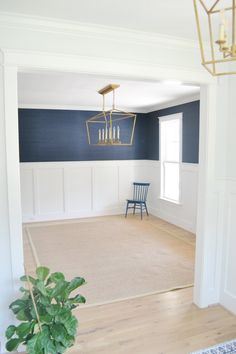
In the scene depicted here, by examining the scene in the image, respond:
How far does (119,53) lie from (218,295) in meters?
2.52

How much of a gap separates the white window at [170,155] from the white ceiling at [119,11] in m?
3.71

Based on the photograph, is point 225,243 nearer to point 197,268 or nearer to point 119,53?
point 197,268

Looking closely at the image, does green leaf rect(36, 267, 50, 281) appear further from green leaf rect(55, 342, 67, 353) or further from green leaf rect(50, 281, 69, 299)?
green leaf rect(55, 342, 67, 353)

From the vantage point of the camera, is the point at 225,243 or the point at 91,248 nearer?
the point at 225,243

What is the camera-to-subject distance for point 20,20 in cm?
214

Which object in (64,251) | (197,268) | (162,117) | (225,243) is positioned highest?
(162,117)

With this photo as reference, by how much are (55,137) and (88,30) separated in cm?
438

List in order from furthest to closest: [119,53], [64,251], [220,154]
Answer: [64,251], [220,154], [119,53]

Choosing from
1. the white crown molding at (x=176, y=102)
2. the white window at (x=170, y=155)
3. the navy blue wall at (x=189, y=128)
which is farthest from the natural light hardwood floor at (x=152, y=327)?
the white crown molding at (x=176, y=102)

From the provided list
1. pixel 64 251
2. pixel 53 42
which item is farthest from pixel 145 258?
pixel 53 42

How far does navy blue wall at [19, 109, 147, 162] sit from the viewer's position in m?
6.34

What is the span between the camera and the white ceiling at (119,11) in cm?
196

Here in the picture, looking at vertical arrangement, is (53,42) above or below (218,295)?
above

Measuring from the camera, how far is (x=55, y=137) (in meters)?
6.54
